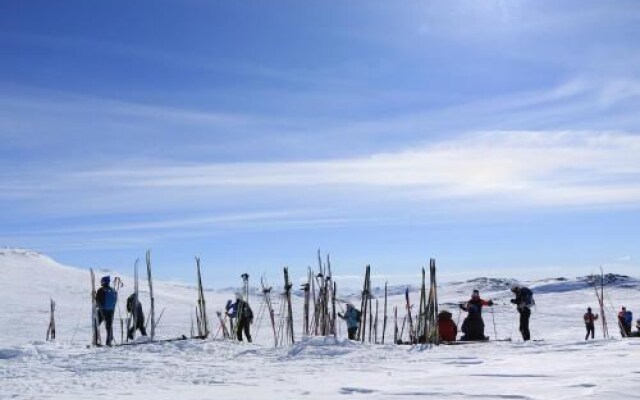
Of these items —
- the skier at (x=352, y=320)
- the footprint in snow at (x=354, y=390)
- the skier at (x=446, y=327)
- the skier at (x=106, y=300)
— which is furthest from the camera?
the skier at (x=352, y=320)

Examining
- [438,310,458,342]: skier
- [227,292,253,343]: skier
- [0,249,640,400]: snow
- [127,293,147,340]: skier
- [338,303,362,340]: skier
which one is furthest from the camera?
[227,292,253,343]: skier

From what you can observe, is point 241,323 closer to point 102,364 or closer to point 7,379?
point 102,364

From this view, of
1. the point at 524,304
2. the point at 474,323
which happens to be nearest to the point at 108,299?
the point at 474,323

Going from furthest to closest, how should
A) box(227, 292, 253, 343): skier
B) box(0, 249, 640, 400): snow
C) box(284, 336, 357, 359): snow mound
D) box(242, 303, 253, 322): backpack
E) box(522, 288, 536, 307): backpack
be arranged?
box(242, 303, 253, 322): backpack
box(227, 292, 253, 343): skier
box(522, 288, 536, 307): backpack
box(284, 336, 357, 359): snow mound
box(0, 249, 640, 400): snow

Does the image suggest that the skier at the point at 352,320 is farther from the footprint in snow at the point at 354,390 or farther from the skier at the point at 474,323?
the footprint in snow at the point at 354,390

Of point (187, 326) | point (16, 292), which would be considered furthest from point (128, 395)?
point (16, 292)

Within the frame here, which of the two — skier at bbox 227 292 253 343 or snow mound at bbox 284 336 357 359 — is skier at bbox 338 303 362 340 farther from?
snow mound at bbox 284 336 357 359

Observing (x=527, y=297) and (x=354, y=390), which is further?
(x=527, y=297)

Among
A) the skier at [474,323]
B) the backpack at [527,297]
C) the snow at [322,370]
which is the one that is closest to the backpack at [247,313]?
the snow at [322,370]

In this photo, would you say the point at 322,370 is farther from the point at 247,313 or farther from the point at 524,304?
the point at 247,313

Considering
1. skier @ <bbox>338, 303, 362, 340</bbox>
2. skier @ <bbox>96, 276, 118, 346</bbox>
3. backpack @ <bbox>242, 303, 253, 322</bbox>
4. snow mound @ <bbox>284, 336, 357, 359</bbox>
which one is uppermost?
skier @ <bbox>96, 276, 118, 346</bbox>

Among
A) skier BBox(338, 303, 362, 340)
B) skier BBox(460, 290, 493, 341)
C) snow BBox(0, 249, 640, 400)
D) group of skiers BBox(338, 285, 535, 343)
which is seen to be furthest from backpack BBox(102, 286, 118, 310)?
skier BBox(460, 290, 493, 341)

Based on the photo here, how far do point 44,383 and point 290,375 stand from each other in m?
3.00

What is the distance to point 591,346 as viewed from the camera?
11.0m
